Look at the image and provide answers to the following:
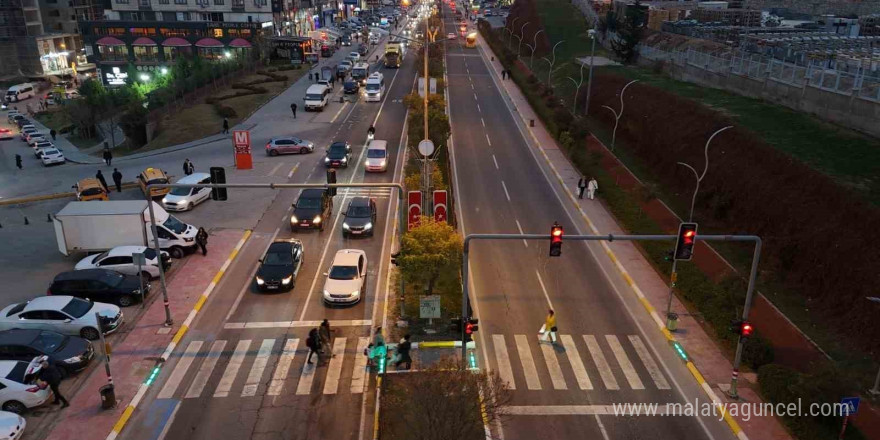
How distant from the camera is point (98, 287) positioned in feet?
82.5

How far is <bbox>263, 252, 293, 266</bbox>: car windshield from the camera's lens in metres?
27.1

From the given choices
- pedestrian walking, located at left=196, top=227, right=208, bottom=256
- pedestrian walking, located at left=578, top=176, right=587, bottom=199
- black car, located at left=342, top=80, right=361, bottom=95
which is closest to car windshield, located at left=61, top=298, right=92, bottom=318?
pedestrian walking, located at left=196, top=227, right=208, bottom=256

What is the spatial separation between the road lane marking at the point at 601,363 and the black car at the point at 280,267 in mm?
12806

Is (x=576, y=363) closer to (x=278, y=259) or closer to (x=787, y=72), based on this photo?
(x=278, y=259)

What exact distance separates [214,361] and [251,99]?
5380 centimetres

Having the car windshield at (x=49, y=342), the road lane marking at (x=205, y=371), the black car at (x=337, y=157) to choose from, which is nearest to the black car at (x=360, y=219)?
the black car at (x=337, y=157)

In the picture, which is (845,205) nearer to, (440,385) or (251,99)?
(440,385)

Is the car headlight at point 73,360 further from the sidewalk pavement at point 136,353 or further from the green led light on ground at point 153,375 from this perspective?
the green led light on ground at point 153,375

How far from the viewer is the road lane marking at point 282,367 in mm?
20062

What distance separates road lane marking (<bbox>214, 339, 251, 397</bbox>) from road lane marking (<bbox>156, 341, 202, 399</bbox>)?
1.38 meters

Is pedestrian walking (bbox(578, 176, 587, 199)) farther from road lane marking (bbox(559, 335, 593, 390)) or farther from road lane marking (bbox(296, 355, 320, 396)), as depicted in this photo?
road lane marking (bbox(296, 355, 320, 396))

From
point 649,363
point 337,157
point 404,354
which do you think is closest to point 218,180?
point 404,354

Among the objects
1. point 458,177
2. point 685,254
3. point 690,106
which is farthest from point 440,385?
point 690,106

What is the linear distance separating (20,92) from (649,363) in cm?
11662
